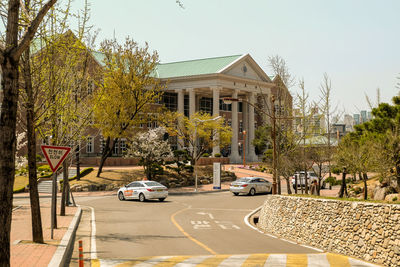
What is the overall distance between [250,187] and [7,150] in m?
29.9

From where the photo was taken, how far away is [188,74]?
7238 centimetres

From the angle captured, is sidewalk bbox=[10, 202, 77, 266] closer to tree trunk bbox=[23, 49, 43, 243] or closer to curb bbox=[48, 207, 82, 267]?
curb bbox=[48, 207, 82, 267]

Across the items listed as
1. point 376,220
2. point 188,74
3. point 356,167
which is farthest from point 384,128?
point 188,74

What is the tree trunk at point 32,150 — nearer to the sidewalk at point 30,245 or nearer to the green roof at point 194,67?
the sidewalk at point 30,245

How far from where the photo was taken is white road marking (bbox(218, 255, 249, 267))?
10.4 m

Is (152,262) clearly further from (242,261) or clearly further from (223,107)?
(223,107)

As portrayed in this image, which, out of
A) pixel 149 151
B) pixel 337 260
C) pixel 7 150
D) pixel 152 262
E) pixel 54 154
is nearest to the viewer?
pixel 7 150

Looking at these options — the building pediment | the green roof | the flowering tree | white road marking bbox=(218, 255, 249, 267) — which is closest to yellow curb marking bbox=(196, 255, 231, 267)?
white road marking bbox=(218, 255, 249, 267)

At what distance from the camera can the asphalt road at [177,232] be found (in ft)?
42.9

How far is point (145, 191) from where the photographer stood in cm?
3106

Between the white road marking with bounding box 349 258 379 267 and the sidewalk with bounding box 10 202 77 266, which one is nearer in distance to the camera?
the sidewalk with bounding box 10 202 77 266

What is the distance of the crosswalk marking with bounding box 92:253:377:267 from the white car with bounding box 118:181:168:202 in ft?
64.2

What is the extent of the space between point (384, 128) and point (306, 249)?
503 inches

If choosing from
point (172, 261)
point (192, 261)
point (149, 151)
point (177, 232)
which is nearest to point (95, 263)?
point (172, 261)
